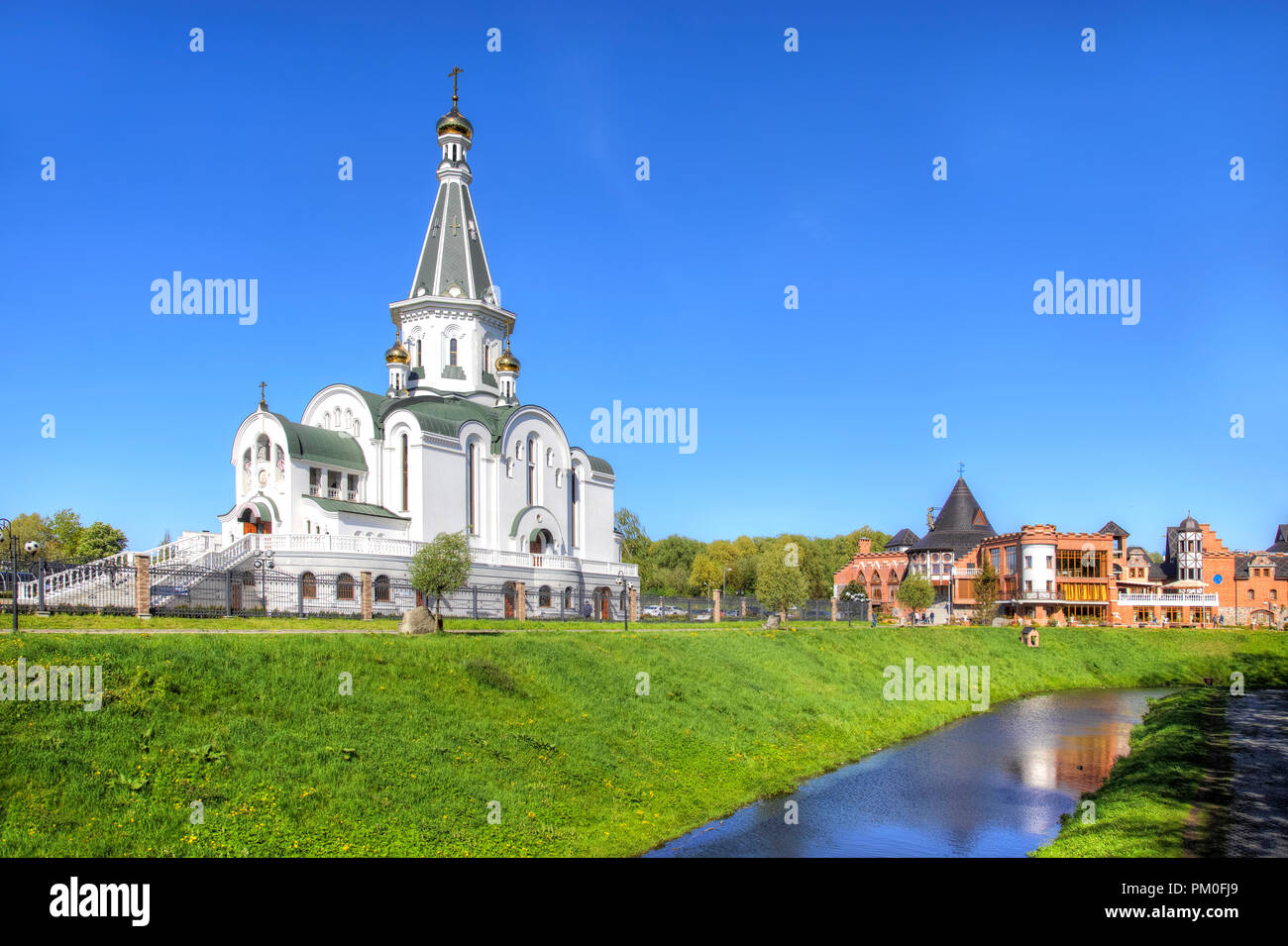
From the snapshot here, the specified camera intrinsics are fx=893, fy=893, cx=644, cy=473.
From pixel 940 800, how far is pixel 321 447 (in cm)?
3368

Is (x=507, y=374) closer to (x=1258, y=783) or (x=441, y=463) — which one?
(x=441, y=463)

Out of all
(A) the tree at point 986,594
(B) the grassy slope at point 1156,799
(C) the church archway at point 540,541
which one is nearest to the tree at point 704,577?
(A) the tree at point 986,594

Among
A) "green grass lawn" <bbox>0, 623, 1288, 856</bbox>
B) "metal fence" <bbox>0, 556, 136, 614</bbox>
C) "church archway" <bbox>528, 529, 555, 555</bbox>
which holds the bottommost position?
"green grass lawn" <bbox>0, 623, 1288, 856</bbox>

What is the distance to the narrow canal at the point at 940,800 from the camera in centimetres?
1727

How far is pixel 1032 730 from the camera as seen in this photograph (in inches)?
1251

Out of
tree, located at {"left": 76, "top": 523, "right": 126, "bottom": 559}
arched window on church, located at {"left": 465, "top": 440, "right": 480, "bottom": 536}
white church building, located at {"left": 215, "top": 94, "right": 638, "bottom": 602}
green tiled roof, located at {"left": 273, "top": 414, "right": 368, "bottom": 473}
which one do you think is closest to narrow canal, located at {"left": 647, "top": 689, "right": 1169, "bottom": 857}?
white church building, located at {"left": 215, "top": 94, "right": 638, "bottom": 602}

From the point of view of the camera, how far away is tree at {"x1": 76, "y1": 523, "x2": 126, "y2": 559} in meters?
69.9

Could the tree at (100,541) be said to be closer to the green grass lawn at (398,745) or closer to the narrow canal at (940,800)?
the green grass lawn at (398,745)

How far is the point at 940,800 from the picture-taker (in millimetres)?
21078

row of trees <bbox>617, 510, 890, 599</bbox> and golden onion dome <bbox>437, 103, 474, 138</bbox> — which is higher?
golden onion dome <bbox>437, 103, 474, 138</bbox>

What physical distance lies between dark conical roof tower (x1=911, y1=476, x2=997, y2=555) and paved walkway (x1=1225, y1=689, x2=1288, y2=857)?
44.7m

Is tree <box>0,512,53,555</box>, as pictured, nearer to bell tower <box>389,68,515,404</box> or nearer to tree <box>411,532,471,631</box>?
bell tower <box>389,68,515,404</box>

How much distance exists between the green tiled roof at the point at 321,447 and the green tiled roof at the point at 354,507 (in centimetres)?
189
